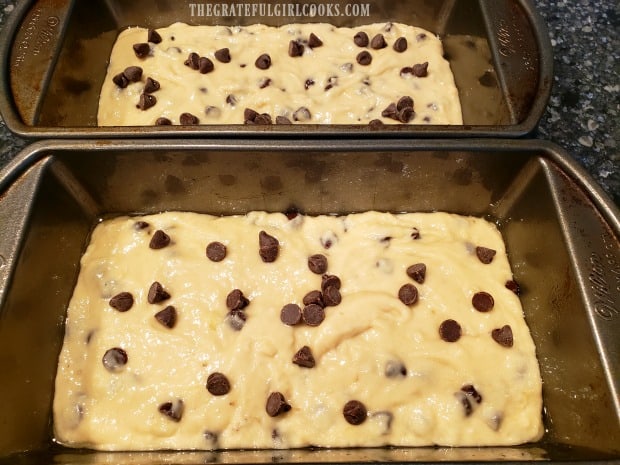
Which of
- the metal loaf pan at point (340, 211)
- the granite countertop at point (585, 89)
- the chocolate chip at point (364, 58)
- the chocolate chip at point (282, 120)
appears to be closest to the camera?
the metal loaf pan at point (340, 211)

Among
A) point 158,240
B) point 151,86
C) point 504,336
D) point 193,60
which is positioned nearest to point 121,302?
point 158,240

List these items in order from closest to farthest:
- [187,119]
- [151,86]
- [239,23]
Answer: [187,119], [151,86], [239,23]

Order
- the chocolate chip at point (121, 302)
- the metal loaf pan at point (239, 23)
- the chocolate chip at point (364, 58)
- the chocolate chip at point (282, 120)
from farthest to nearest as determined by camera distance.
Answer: the chocolate chip at point (364, 58)
the chocolate chip at point (282, 120)
the metal loaf pan at point (239, 23)
the chocolate chip at point (121, 302)

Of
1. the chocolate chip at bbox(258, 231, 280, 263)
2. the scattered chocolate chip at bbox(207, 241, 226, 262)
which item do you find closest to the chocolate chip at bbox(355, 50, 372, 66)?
the chocolate chip at bbox(258, 231, 280, 263)

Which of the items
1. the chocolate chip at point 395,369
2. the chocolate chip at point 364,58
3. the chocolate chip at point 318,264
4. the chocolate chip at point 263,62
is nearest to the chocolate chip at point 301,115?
the chocolate chip at point 263,62

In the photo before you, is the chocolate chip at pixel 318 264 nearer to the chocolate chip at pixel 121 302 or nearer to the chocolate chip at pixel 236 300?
the chocolate chip at pixel 236 300

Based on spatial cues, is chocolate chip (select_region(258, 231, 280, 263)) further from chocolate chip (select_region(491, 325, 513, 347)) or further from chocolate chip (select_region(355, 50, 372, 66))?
chocolate chip (select_region(355, 50, 372, 66))

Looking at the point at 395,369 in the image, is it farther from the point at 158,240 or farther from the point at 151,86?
the point at 151,86
